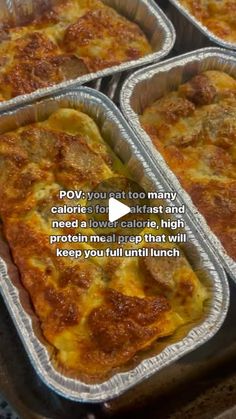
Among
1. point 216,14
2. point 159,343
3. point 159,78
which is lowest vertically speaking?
point 159,343

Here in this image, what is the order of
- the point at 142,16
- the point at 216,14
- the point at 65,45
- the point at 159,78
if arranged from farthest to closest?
the point at 216,14
the point at 142,16
the point at 65,45
the point at 159,78

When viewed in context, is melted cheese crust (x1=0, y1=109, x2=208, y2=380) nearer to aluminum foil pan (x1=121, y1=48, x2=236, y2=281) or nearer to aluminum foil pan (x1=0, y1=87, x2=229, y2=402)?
aluminum foil pan (x1=0, y1=87, x2=229, y2=402)

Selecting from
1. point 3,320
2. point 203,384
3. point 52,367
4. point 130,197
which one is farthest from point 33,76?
point 203,384

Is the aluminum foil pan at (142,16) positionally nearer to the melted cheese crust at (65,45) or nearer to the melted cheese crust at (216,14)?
the melted cheese crust at (65,45)

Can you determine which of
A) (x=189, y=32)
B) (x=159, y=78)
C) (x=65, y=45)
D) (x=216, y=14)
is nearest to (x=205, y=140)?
(x=159, y=78)

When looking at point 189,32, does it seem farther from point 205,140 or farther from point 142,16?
point 205,140
